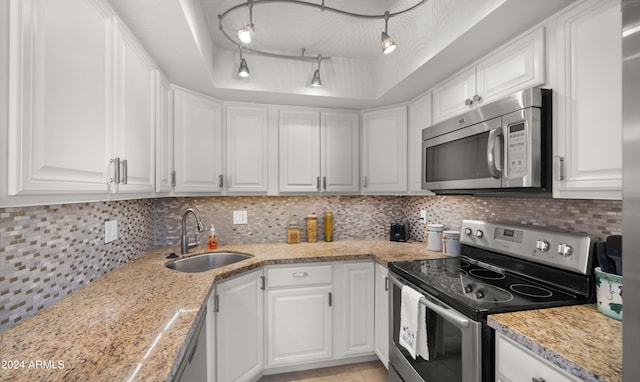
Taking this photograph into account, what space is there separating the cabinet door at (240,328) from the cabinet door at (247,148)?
0.79m

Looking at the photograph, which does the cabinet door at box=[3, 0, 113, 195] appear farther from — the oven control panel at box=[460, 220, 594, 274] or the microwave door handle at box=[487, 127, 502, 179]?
the oven control panel at box=[460, 220, 594, 274]

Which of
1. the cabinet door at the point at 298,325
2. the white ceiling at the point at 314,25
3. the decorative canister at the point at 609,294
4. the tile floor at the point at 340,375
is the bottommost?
the tile floor at the point at 340,375

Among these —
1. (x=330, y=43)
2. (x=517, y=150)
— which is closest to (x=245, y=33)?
(x=330, y=43)

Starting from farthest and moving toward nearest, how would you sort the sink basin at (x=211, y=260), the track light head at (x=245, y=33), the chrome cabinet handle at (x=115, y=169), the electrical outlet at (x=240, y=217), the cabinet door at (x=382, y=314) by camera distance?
the electrical outlet at (x=240, y=217) → the sink basin at (x=211, y=260) → the cabinet door at (x=382, y=314) → the track light head at (x=245, y=33) → the chrome cabinet handle at (x=115, y=169)

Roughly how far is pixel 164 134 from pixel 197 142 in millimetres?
294

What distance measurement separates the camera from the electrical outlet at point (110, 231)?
1.54 m

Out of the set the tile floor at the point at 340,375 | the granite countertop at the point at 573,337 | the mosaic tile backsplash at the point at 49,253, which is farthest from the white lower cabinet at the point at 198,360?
the granite countertop at the point at 573,337

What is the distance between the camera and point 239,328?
180 centimetres

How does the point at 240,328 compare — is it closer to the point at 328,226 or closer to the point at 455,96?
the point at 328,226

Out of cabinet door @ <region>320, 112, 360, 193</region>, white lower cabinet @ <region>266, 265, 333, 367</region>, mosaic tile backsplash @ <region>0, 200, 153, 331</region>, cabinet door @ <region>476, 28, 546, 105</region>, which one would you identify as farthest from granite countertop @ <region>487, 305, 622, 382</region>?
mosaic tile backsplash @ <region>0, 200, 153, 331</region>

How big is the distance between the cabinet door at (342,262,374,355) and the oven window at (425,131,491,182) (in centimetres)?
86

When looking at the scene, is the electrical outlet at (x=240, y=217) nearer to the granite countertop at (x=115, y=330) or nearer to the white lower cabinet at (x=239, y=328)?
the white lower cabinet at (x=239, y=328)

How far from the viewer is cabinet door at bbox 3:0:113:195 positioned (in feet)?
2.22

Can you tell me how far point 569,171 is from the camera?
3.74ft
